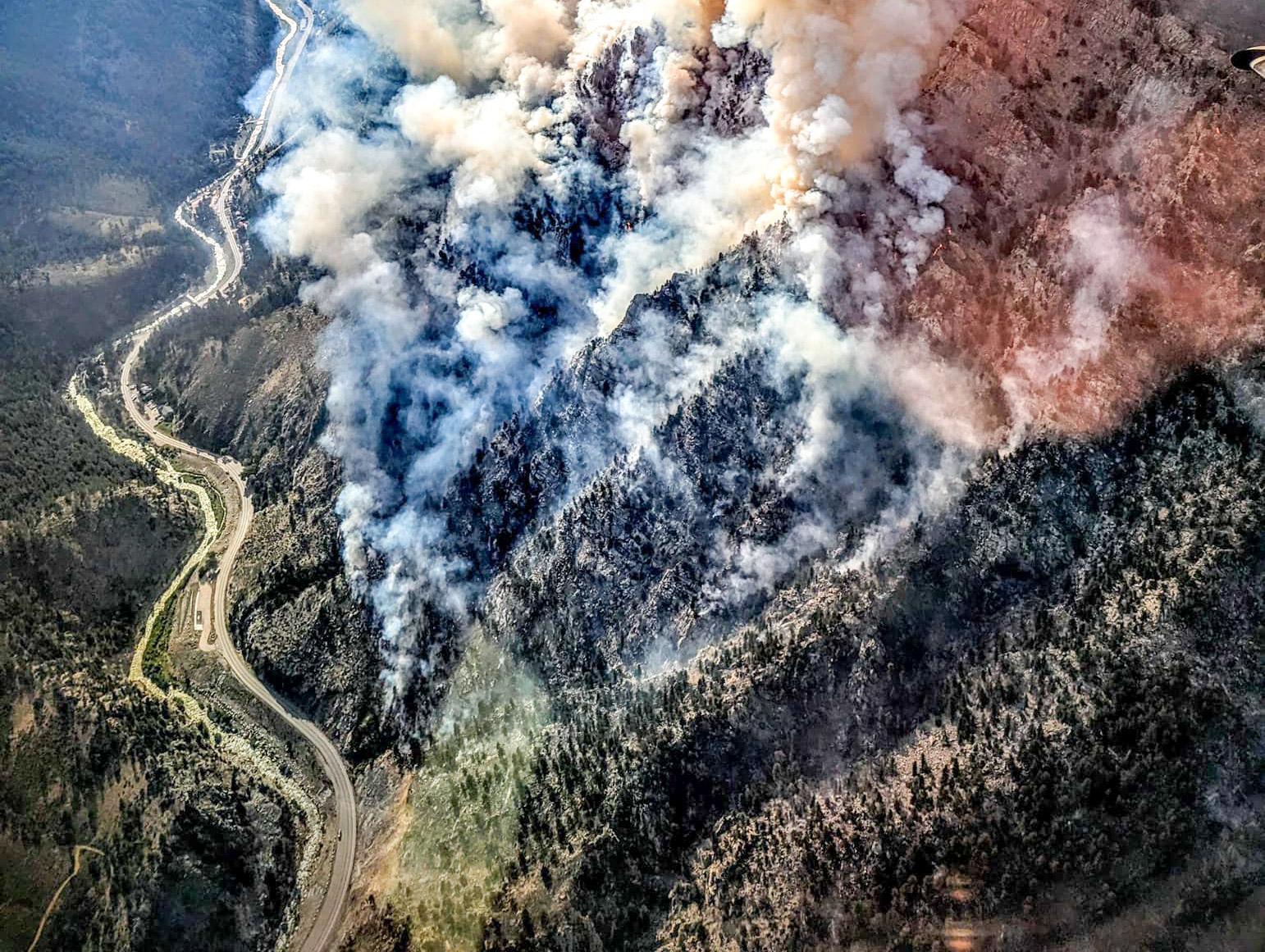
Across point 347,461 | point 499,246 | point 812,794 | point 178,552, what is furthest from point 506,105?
point 812,794

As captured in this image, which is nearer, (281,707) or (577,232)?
(281,707)

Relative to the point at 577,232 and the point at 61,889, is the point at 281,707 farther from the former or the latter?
the point at 577,232

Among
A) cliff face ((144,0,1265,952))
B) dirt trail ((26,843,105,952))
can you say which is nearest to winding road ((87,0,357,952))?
cliff face ((144,0,1265,952))

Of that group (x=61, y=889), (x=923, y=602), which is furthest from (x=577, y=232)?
(x=61, y=889)

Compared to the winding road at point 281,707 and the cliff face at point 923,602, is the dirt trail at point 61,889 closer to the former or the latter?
the winding road at point 281,707

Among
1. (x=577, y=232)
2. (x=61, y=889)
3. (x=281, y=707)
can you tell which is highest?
(x=577, y=232)

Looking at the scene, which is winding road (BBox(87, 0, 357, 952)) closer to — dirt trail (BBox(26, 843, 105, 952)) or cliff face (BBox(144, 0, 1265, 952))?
cliff face (BBox(144, 0, 1265, 952))

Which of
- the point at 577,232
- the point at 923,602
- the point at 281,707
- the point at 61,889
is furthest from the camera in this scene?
the point at 577,232

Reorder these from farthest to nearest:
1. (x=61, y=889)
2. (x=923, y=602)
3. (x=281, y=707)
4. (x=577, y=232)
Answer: (x=577, y=232) → (x=281, y=707) → (x=61, y=889) → (x=923, y=602)

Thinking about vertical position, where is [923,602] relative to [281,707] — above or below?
above
